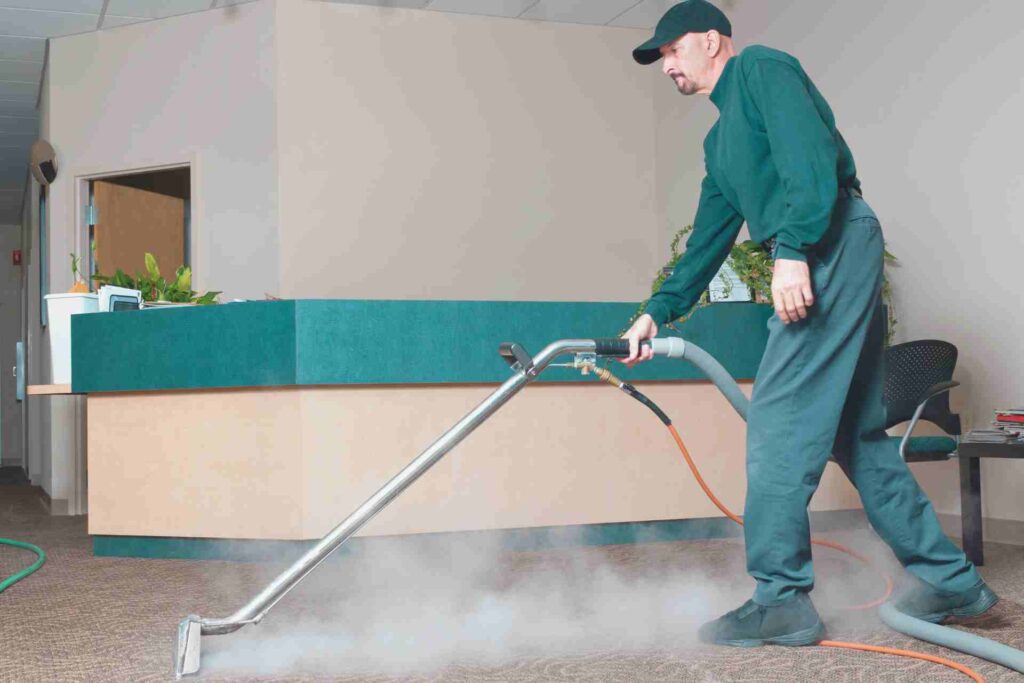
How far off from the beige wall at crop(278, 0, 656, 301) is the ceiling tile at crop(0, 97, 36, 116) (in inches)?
95.7

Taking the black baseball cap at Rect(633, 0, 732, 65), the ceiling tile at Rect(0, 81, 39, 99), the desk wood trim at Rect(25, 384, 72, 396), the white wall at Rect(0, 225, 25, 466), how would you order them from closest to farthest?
the black baseball cap at Rect(633, 0, 732, 65) < the desk wood trim at Rect(25, 384, 72, 396) < the ceiling tile at Rect(0, 81, 39, 99) < the white wall at Rect(0, 225, 25, 466)

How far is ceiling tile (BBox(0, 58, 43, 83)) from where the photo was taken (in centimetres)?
583

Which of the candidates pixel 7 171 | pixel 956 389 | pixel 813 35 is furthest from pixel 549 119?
pixel 7 171

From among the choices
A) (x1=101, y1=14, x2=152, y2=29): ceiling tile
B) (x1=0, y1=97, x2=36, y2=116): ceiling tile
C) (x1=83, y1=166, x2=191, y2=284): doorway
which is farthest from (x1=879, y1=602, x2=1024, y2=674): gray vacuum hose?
(x1=0, y1=97, x2=36, y2=116): ceiling tile

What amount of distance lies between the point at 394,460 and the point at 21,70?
4185 millimetres

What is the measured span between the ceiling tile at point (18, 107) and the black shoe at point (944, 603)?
6289mm

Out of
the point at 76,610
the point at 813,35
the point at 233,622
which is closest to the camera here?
the point at 233,622

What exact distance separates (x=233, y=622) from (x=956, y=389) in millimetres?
2958

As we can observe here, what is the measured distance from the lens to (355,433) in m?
3.21

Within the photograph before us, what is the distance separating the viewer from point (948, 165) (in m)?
3.84

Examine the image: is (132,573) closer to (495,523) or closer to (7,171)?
(495,523)

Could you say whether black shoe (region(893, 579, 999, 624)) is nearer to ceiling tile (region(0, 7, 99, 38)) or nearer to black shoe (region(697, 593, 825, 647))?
black shoe (region(697, 593, 825, 647))

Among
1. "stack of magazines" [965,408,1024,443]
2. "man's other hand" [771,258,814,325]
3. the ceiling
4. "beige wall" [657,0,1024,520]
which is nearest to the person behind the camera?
"man's other hand" [771,258,814,325]

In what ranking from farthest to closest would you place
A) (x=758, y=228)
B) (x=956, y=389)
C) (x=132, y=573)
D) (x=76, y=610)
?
1. (x=956, y=389)
2. (x=132, y=573)
3. (x=76, y=610)
4. (x=758, y=228)
